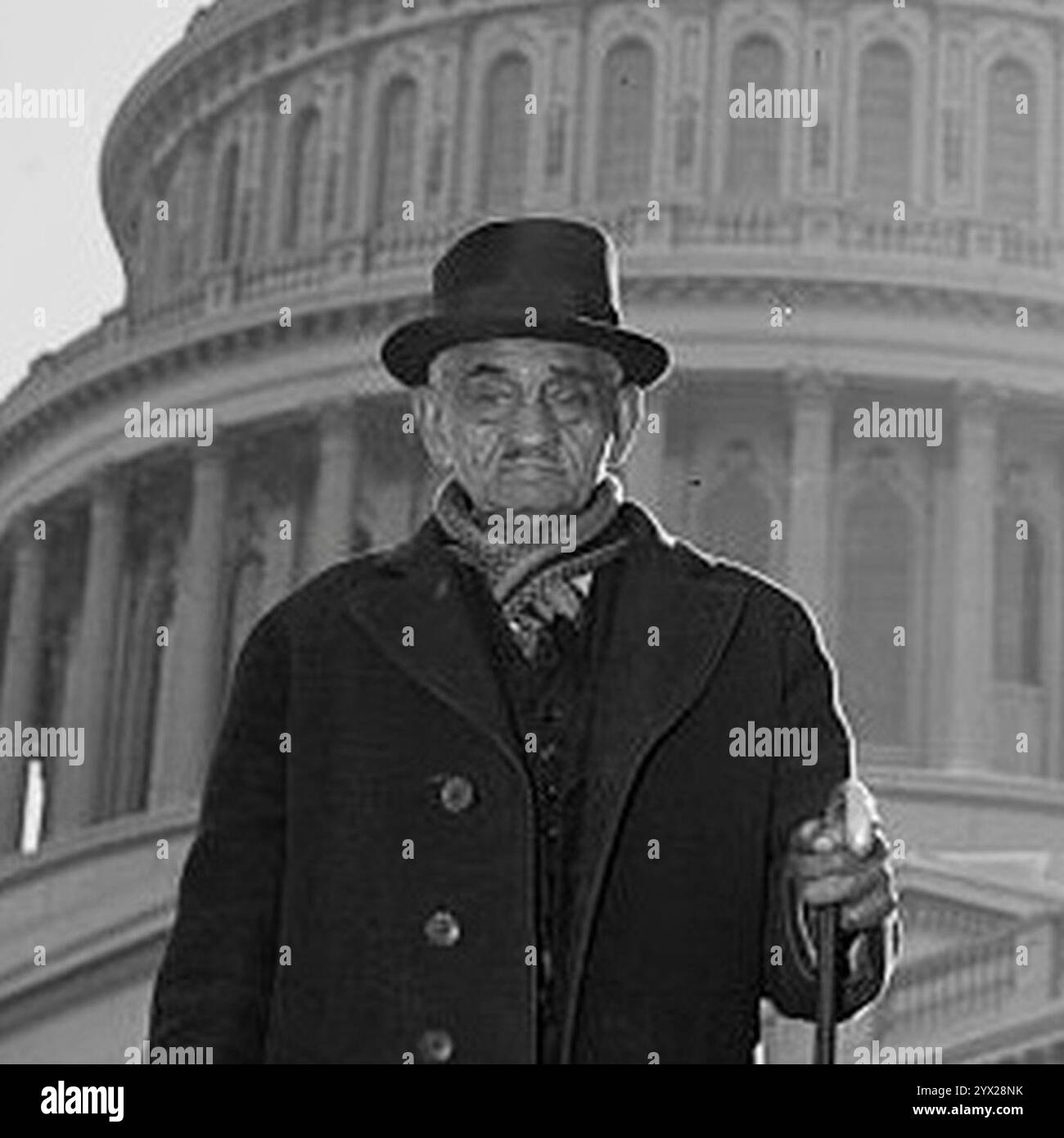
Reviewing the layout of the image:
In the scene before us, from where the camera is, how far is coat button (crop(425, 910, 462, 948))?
17.4ft

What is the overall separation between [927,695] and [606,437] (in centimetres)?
5394

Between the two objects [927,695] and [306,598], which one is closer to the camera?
[306,598]

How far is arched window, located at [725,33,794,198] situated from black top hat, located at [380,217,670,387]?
2344 inches

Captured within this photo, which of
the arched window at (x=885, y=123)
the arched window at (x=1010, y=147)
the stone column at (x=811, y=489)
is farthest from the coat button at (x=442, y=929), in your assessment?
the arched window at (x=885, y=123)

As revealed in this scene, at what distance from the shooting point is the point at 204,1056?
5.20m

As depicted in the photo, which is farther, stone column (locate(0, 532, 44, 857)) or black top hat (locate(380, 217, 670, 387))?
stone column (locate(0, 532, 44, 857))

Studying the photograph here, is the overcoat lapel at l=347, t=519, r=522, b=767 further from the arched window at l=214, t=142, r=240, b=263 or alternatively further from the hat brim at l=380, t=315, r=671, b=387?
the arched window at l=214, t=142, r=240, b=263

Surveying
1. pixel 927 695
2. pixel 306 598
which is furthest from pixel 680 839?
pixel 927 695

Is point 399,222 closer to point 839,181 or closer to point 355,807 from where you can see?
point 839,181

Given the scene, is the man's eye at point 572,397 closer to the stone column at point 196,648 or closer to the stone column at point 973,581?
the stone column at point 973,581

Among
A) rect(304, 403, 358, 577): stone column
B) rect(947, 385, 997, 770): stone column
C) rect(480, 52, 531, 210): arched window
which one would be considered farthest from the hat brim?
rect(480, 52, 531, 210): arched window

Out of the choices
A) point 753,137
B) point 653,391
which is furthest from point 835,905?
point 753,137

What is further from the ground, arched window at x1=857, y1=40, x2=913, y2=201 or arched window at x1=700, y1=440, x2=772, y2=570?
arched window at x1=857, y1=40, x2=913, y2=201

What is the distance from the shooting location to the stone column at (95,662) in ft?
211
